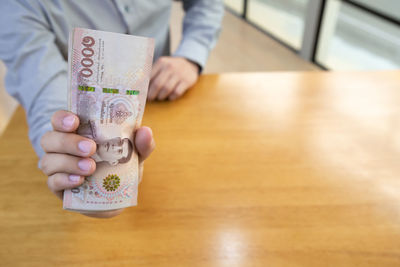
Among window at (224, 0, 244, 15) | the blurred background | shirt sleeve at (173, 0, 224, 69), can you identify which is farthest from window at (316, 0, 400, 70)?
shirt sleeve at (173, 0, 224, 69)

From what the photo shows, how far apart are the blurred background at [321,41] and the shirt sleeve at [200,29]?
4.64ft

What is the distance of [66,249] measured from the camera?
45cm

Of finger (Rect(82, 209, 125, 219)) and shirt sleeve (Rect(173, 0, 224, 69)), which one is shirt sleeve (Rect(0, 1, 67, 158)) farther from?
shirt sleeve (Rect(173, 0, 224, 69))

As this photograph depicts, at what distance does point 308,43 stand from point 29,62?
2.28m

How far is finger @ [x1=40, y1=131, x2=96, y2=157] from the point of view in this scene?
389 mm

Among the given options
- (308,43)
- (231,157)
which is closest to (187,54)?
(231,157)

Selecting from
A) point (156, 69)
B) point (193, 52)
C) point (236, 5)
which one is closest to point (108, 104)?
point (156, 69)

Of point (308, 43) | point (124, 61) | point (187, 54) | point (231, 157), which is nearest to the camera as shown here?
point (124, 61)

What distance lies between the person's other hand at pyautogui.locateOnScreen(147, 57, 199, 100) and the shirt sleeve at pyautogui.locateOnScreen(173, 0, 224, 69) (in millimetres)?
51

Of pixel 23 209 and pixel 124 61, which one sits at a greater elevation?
pixel 124 61

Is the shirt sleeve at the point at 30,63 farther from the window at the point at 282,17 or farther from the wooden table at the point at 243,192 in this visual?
the window at the point at 282,17

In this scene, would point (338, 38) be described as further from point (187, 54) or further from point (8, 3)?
point (8, 3)

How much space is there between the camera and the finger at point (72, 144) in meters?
0.39

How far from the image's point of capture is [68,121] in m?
0.39
